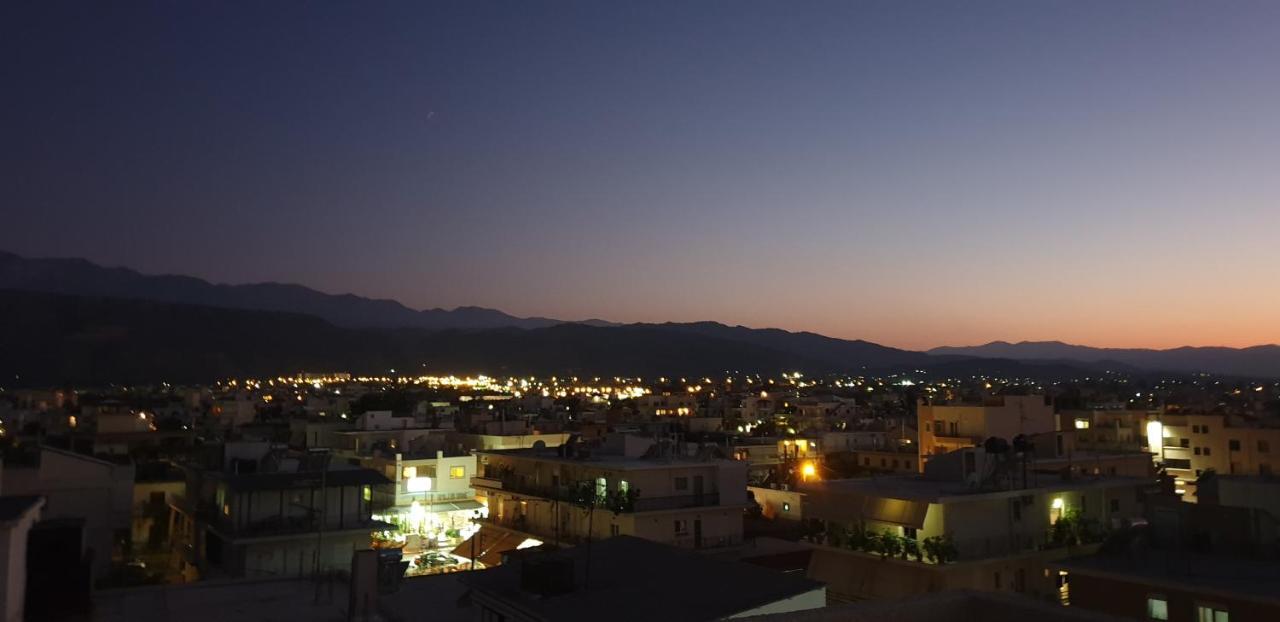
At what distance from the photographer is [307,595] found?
17.7 metres

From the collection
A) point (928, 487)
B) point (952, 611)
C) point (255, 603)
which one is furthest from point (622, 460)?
point (952, 611)

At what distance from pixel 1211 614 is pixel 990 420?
2915 cm

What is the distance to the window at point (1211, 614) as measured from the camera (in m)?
15.6

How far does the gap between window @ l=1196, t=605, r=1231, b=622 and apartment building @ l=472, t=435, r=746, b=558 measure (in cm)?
1781

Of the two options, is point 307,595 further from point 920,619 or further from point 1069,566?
point 1069,566

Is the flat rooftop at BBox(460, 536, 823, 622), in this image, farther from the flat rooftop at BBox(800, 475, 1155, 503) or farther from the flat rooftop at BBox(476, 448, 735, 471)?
the flat rooftop at BBox(476, 448, 735, 471)

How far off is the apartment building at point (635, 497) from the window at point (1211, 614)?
17.8 m

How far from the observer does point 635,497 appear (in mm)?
31797

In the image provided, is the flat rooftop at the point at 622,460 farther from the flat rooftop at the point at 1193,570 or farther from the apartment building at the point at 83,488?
the flat rooftop at the point at 1193,570

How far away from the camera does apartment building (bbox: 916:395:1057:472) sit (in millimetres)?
44031

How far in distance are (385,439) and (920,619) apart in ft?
172

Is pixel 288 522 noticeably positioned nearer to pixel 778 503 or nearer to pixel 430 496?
pixel 430 496

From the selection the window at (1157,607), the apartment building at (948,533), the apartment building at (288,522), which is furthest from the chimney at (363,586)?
the apartment building at (948,533)

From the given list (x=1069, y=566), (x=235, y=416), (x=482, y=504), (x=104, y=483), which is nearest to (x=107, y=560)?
(x=104, y=483)
